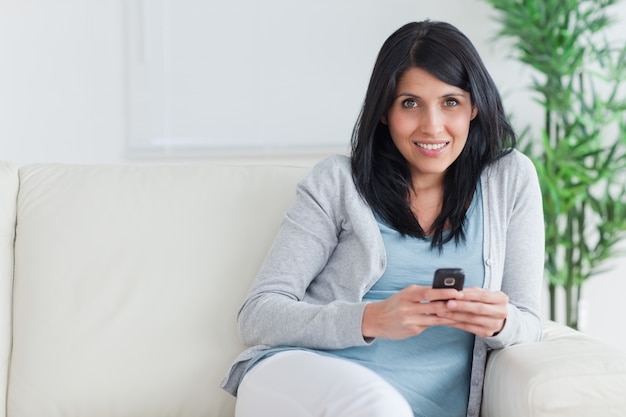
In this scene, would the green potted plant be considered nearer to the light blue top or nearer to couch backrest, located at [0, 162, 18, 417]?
the light blue top

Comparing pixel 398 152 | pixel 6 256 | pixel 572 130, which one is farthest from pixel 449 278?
pixel 572 130

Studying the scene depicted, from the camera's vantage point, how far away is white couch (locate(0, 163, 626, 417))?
1.70m

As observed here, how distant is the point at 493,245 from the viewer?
5.42ft

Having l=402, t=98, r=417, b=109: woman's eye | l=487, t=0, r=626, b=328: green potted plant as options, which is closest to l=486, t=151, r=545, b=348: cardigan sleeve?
l=402, t=98, r=417, b=109: woman's eye

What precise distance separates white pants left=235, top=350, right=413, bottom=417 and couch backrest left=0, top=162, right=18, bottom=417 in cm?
54

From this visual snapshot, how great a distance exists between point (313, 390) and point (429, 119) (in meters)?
0.58

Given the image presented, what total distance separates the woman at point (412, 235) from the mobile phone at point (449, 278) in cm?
14

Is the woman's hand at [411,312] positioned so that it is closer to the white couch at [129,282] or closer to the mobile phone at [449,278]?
the mobile phone at [449,278]

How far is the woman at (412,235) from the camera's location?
5.14 feet

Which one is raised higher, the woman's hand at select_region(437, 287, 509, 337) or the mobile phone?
the mobile phone

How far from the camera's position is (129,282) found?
176 cm

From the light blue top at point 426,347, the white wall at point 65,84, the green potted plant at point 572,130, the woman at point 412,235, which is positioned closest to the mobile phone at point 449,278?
the woman at point 412,235

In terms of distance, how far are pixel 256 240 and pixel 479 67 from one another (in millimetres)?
567

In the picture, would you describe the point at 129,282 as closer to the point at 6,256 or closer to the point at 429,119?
the point at 6,256
